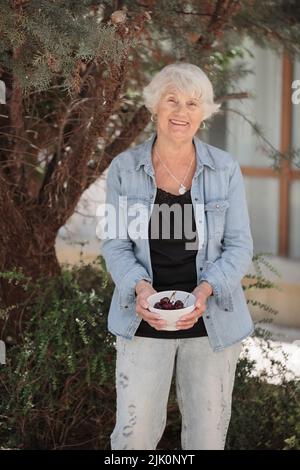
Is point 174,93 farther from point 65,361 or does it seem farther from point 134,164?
point 65,361

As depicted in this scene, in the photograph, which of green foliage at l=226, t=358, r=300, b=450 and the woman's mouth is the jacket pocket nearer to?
the woman's mouth

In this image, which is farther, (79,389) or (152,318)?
(79,389)

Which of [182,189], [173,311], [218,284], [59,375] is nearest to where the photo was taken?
[173,311]

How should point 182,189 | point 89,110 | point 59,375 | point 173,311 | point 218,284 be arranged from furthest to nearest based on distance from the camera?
1. point 89,110
2. point 59,375
3. point 182,189
4. point 218,284
5. point 173,311

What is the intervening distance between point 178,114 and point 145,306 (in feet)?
2.31

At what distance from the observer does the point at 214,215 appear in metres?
3.10

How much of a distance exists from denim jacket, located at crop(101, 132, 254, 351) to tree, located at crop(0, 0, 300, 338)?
1.67ft

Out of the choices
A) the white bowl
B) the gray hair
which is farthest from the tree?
the white bowl

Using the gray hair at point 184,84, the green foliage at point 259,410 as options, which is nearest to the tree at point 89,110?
the gray hair at point 184,84

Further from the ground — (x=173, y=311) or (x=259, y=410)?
(x=173, y=311)

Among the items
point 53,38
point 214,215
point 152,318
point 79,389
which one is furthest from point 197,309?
point 79,389

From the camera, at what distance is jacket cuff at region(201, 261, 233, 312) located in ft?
9.89

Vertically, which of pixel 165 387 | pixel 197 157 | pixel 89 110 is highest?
pixel 89 110

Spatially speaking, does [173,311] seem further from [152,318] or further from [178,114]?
[178,114]
